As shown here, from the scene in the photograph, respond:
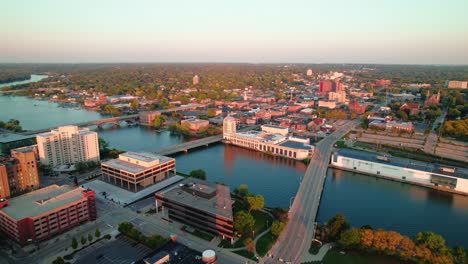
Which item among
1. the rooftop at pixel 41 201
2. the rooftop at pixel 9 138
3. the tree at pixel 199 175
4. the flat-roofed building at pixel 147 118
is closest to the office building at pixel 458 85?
the flat-roofed building at pixel 147 118

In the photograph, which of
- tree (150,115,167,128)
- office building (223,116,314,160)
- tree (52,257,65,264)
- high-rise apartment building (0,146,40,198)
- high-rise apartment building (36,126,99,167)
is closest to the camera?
tree (52,257,65,264)

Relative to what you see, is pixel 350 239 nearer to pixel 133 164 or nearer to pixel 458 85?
pixel 133 164

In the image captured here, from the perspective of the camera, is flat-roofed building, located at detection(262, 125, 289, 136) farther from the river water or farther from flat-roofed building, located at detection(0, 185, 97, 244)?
flat-roofed building, located at detection(0, 185, 97, 244)

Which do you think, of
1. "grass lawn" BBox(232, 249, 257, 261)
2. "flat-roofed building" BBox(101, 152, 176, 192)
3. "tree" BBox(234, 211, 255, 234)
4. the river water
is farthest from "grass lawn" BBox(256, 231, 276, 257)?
"flat-roofed building" BBox(101, 152, 176, 192)

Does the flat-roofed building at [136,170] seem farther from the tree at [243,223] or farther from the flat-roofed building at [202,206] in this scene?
the tree at [243,223]

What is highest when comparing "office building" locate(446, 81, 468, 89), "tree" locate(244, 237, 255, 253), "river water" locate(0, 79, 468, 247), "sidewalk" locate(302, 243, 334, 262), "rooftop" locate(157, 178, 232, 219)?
"office building" locate(446, 81, 468, 89)

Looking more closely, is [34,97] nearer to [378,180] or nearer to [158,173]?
[158,173]

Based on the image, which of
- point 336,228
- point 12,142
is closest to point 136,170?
point 336,228

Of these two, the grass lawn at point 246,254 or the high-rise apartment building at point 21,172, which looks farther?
the high-rise apartment building at point 21,172
